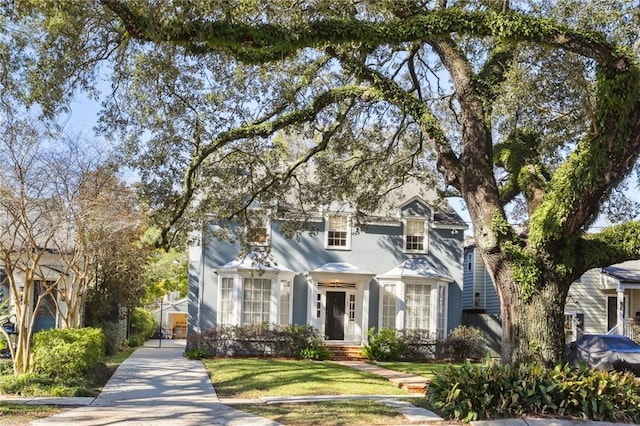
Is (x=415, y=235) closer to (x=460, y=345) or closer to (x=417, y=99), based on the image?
(x=460, y=345)

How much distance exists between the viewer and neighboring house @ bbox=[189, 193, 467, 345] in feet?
78.1

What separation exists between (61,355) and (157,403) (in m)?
2.89

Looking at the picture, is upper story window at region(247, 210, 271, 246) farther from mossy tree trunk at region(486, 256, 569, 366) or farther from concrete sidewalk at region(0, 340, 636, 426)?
mossy tree trunk at region(486, 256, 569, 366)

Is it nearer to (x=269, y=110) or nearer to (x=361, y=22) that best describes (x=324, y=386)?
(x=269, y=110)

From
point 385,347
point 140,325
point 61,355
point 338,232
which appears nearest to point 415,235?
point 338,232

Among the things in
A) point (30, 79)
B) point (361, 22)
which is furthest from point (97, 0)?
point (361, 22)

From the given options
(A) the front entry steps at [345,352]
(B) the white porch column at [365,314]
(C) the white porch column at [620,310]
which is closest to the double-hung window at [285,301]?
(A) the front entry steps at [345,352]

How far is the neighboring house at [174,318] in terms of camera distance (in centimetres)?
3969

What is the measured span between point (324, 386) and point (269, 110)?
610 centimetres

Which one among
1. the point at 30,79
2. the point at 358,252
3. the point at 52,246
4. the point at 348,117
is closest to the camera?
the point at 30,79

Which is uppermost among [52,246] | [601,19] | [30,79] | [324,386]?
[601,19]

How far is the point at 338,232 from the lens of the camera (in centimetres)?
2508

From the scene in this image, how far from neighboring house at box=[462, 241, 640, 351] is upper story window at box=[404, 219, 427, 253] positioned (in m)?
3.44

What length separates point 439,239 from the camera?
1010 inches
